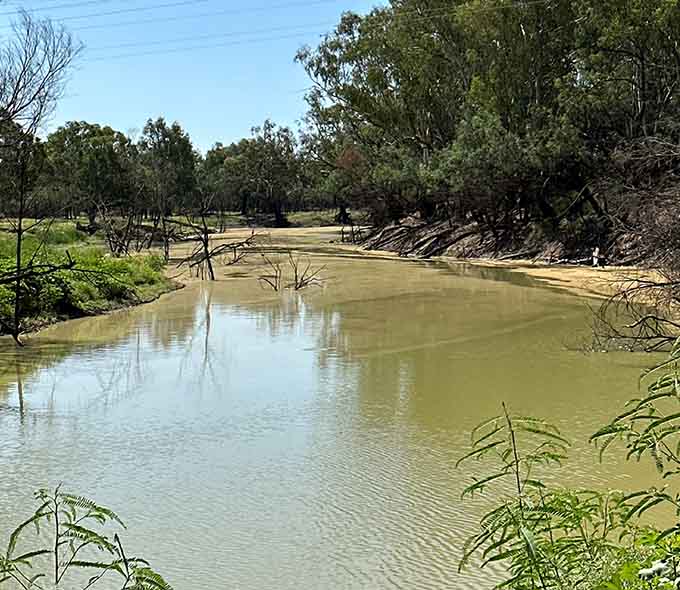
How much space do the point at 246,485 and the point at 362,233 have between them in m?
36.2

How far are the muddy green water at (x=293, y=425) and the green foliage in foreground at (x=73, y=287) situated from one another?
0.62 m

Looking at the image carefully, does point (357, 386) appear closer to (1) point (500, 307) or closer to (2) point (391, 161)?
(1) point (500, 307)

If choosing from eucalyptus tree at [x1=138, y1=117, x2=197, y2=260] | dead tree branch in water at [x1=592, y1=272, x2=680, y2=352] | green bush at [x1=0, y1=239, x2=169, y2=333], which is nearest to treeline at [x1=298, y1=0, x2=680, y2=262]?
dead tree branch in water at [x1=592, y1=272, x2=680, y2=352]

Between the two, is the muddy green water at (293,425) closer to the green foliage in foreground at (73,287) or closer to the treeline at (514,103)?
the green foliage in foreground at (73,287)

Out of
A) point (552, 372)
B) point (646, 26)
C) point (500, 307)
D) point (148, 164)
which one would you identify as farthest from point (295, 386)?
point (148, 164)

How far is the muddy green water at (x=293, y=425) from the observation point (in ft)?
16.9

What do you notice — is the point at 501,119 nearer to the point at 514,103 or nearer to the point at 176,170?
the point at 514,103

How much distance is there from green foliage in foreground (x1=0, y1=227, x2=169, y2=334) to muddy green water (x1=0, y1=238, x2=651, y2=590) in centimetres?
62

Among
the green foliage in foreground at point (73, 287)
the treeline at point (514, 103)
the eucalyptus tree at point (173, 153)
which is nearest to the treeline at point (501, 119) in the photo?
the treeline at point (514, 103)

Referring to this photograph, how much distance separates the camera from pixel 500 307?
16.7 metres

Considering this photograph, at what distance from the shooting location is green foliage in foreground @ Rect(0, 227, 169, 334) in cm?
1366

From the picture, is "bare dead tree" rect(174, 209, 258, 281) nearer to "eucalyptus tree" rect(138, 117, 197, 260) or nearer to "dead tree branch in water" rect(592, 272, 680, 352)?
"dead tree branch in water" rect(592, 272, 680, 352)

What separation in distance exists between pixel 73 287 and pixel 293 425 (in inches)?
356

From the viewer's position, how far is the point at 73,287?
15734 millimetres
